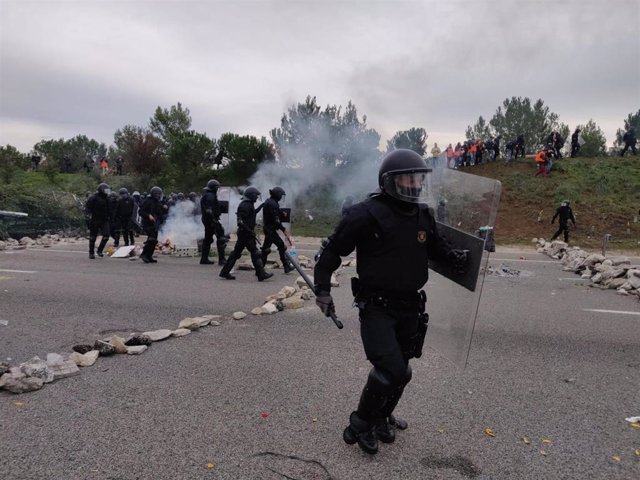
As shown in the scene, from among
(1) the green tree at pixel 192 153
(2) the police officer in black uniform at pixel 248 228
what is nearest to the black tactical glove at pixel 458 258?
(2) the police officer in black uniform at pixel 248 228

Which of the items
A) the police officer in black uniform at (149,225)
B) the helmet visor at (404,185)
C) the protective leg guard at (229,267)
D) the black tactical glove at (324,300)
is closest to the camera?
the helmet visor at (404,185)

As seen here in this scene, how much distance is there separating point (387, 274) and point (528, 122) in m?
59.8

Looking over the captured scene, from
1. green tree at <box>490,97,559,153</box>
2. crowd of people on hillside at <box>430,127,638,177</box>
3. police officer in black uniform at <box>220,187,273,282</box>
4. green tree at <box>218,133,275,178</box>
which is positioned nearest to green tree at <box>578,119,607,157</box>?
green tree at <box>490,97,559,153</box>

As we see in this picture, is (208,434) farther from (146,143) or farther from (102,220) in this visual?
(146,143)

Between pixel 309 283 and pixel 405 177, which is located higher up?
pixel 405 177

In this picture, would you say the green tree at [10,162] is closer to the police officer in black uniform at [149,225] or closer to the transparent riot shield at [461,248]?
the police officer in black uniform at [149,225]

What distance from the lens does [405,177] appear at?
2949mm

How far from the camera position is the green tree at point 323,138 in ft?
78.9

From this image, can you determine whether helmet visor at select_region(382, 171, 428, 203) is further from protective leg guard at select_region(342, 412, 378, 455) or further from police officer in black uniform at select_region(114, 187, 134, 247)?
police officer in black uniform at select_region(114, 187, 134, 247)

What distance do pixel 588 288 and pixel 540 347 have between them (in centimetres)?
449

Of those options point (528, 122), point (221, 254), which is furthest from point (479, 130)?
point (221, 254)

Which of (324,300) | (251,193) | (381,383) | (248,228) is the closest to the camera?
(381,383)

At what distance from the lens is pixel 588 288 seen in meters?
9.03

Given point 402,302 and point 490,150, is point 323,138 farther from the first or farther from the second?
point 402,302
